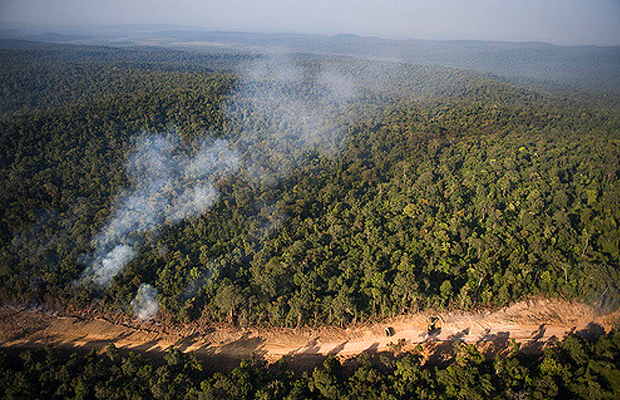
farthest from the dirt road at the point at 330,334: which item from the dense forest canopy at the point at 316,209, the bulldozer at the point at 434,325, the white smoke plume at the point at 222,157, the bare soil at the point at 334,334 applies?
the white smoke plume at the point at 222,157

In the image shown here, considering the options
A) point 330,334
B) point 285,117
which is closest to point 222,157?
point 285,117

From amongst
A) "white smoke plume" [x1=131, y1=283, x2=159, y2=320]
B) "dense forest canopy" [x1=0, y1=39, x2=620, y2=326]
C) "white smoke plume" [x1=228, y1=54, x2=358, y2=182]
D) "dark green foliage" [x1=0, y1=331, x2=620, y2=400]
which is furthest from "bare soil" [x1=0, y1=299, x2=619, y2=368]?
"white smoke plume" [x1=228, y1=54, x2=358, y2=182]

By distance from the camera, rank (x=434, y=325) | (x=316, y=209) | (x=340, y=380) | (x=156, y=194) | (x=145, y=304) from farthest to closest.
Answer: (x=156, y=194), (x=316, y=209), (x=145, y=304), (x=434, y=325), (x=340, y=380)

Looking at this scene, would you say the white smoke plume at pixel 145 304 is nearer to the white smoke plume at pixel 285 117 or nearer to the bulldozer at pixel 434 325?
the white smoke plume at pixel 285 117

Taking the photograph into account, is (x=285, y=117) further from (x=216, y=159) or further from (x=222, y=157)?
(x=216, y=159)

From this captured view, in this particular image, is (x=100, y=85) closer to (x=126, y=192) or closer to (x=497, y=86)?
(x=126, y=192)

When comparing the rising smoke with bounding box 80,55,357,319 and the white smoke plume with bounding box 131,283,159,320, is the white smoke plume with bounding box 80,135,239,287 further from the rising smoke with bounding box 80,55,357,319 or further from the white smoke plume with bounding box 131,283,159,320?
the white smoke plume with bounding box 131,283,159,320
